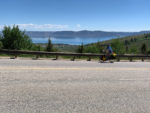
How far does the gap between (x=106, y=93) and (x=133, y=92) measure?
111cm

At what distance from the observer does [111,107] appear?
4.30 meters

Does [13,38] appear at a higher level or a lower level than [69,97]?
higher

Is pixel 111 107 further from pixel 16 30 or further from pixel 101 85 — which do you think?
pixel 16 30

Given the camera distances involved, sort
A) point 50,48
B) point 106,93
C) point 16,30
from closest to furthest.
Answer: point 106,93
point 16,30
point 50,48

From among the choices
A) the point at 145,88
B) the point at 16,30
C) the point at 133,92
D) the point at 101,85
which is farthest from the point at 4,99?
the point at 16,30

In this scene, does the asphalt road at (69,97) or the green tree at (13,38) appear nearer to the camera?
the asphalt road at (69,97)

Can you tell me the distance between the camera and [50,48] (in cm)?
5862

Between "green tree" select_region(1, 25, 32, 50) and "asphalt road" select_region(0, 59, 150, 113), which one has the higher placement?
"green tree" select_region(1, 25, 32, 50)

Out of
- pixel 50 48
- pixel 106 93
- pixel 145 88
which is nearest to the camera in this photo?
pixel 106 93

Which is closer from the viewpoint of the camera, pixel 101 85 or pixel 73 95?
pixel 73 95

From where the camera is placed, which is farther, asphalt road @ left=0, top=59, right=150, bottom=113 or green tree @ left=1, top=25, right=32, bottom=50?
green tree @ left=1, top=25, right=32, bottom=50

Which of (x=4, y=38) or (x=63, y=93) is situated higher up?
(x=4, y=38)

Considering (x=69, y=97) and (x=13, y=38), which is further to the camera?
(x=13, y=38)

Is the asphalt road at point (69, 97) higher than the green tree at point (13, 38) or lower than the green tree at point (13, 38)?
lower
